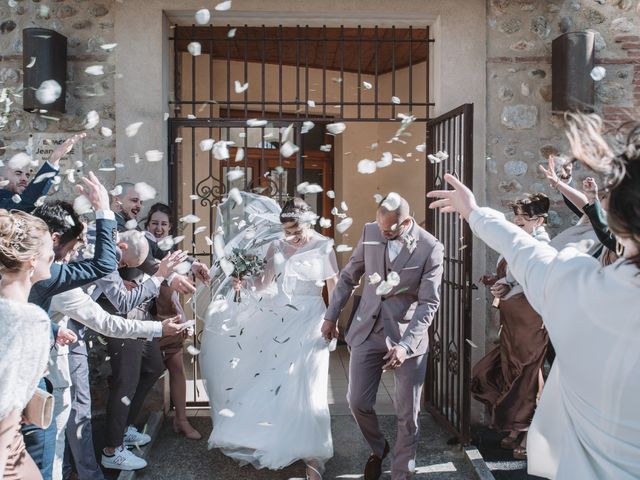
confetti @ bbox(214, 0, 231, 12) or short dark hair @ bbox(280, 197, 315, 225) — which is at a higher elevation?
confetti @ bbox(214, 0, 231, 12)

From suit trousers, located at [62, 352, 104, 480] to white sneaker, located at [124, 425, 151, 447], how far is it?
815 millimetres

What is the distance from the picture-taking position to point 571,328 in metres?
1.56

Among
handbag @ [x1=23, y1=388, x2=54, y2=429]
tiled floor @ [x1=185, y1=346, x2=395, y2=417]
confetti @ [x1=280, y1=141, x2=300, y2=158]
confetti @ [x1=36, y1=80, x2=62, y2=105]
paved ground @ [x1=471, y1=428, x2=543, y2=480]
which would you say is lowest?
paved ground @ [x1=471, y1=428, x2=543, y2=480]

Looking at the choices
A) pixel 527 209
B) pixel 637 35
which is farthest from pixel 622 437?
pixel 637 35

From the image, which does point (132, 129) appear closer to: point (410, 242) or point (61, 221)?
point (61, 221)

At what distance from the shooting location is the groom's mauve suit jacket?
404cm

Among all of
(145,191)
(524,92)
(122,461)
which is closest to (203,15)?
(145,191)

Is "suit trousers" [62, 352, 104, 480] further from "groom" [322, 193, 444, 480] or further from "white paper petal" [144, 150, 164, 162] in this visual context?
"white paper petal" [144, 150, 164, 162]

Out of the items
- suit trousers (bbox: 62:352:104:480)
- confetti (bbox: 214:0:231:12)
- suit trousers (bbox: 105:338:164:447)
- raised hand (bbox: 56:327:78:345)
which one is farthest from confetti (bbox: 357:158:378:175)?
raised hand (bbox: 56:327:78:345)

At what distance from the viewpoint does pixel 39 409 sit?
2.48 meters

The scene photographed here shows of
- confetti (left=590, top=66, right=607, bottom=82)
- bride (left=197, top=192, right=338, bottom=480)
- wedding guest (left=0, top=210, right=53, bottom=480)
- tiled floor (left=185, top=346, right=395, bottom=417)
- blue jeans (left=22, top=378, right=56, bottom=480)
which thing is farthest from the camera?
tiled floor (left=185, top=346, right=395, bottom=417)

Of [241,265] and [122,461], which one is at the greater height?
[241,265]

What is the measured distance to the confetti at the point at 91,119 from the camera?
529cm

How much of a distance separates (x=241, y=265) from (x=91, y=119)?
1.87 m
